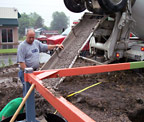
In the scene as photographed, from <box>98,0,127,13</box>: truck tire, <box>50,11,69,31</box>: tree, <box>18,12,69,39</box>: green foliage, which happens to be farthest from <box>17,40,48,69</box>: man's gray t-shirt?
<box>50,11,69,31</box>: tree

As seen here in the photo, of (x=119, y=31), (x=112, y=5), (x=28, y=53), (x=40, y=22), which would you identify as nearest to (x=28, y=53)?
(x=28, y=53)

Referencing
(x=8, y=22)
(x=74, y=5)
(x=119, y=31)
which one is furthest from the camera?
(x=8, y=22)

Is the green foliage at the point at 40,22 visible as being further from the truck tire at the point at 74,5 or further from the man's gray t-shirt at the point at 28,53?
the man's gray t-shirt at the point at 28,53

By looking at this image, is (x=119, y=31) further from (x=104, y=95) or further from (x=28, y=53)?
(x=28, y=53)

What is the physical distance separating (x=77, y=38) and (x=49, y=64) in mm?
1319

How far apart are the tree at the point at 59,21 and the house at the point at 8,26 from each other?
63.1 metres

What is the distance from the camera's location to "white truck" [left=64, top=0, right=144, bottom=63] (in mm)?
5383

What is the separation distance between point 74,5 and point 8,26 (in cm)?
1934

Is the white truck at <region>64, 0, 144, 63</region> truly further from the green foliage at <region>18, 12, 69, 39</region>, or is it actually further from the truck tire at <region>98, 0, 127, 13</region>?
the green foliage at <region>18, 12, 69, 39</region>

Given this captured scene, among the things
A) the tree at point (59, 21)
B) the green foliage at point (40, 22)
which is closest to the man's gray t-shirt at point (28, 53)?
the green foliage at point (40, 22)

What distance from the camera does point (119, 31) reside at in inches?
220

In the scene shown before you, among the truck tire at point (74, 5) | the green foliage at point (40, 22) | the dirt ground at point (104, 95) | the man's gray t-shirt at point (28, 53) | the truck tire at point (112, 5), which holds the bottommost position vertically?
the dirt ground at point (104, 95)

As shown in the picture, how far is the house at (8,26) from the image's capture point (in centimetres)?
2355

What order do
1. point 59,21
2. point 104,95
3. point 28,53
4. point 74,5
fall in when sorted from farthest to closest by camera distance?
point 59,21, point 74,5, point 104,95, point 28,53
